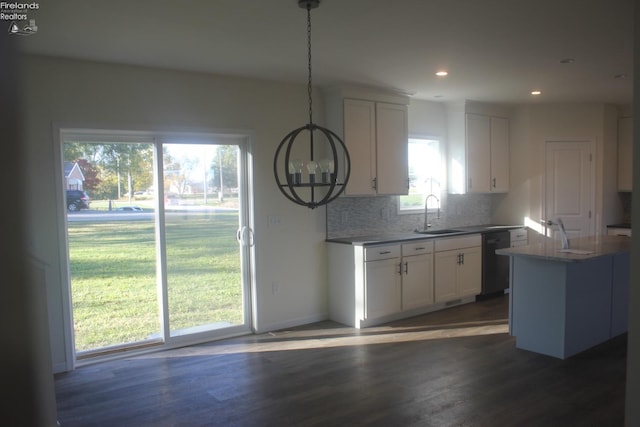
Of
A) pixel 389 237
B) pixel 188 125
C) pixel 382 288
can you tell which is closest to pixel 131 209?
pixel 188 125

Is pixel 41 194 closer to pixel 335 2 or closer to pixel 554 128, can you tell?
pixel 335 2

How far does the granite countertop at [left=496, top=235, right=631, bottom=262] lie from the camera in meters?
3.92

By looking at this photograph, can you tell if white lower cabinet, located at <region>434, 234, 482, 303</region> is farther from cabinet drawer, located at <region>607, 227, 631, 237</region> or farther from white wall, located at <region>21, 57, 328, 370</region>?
cabinet drawer, located at <region>607, 227, 631, 237</region>

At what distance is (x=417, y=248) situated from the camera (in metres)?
5.45

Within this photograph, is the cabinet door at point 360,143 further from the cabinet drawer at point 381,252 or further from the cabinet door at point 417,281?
the cabinet door at point 417,281

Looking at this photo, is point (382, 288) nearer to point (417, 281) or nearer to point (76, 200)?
point (417, 281)

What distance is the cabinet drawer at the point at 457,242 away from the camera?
5.68m

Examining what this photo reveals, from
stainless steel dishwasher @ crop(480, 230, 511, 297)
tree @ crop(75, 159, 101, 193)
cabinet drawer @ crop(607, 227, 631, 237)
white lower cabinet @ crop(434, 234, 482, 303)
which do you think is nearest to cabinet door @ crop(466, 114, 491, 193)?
stainless steel dishwasher @ crop(480, 230, 511, 297)

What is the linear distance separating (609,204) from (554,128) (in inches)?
54.5

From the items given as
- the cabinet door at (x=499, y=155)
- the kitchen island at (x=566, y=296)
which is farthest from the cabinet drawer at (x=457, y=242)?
the kitchen island at (x=566, y=296)

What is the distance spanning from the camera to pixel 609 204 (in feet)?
22.7

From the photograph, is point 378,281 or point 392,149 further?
point 392,149

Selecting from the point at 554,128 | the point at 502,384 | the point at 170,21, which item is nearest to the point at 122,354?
the point at 170,21

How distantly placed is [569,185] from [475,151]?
154 centimetres
